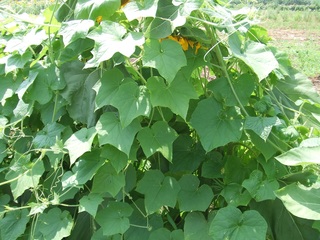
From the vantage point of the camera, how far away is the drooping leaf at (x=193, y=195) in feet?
4.81

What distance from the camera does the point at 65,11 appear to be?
1.61 m

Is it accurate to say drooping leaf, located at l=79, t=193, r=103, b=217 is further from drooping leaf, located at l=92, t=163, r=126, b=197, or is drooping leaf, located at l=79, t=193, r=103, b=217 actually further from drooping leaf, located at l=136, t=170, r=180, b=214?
drooping leaf, located at l=136, t=170, r=180, b=214

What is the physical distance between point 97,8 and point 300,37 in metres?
8.90

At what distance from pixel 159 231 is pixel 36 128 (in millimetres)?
641

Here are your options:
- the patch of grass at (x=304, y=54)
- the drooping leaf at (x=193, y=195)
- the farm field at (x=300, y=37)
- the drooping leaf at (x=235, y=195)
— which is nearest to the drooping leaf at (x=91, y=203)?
the drooping leaf at (x=193, y=195)

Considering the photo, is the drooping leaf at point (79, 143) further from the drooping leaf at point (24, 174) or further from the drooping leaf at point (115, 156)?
the drooping leaf at point (24, 174)

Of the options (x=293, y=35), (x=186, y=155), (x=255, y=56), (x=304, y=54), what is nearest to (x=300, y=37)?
(x=293, y=35)

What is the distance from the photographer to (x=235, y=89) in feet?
4.85

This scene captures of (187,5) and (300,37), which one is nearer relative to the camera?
(187,5)

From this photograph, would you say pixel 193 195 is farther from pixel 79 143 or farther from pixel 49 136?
pixel 49 136

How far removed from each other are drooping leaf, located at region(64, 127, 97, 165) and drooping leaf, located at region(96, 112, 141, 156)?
3 cm

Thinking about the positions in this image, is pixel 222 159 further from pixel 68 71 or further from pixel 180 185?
pixel 68 71

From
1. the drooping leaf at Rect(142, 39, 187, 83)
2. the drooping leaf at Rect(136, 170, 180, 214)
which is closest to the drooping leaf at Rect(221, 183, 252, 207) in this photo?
the drooping leaf at Rect(136, 170, 180, 214)

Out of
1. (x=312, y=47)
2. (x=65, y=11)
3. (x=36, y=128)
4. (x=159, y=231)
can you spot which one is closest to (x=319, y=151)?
(x=159, y=231)
